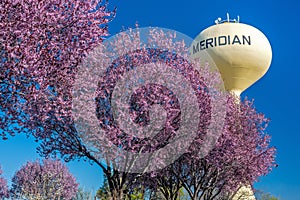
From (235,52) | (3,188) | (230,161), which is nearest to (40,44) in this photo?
(230,161)

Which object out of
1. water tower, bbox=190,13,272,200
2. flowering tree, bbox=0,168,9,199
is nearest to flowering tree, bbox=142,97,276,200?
water tower, bbox=190,13,272,200

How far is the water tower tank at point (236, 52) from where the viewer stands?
1532 inches

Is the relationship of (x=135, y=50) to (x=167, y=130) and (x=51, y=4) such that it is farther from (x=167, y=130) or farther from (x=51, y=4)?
(x=51, y=4)

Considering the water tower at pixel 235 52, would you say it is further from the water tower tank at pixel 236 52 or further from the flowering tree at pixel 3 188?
the flowering tree at pixel 3 188

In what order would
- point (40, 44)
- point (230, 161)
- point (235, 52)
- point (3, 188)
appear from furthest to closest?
point (3, 188), point (235, 52), point (230, 161), point (40, 44)

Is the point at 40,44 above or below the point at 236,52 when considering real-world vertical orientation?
below

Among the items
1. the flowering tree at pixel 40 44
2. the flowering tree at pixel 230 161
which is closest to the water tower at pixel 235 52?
the flowering tree at pixel 230 161

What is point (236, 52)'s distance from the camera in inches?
1532

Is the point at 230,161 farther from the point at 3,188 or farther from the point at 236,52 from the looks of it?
the point at 3,188

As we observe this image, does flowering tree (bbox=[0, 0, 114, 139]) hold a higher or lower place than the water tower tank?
lower

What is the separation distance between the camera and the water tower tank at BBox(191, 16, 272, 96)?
3891cm

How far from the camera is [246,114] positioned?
94.0 ft

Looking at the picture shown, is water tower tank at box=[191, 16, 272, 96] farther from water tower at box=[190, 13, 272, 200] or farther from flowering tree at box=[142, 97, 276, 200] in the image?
flowering tree at box=[142, 97, 276, 200]

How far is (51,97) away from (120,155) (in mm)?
4139
